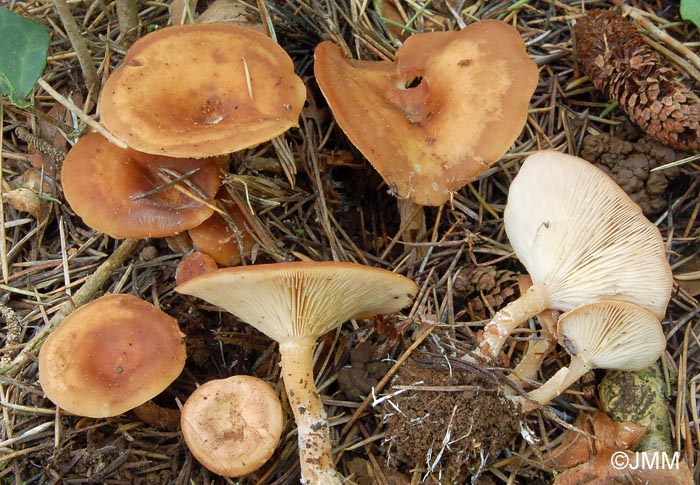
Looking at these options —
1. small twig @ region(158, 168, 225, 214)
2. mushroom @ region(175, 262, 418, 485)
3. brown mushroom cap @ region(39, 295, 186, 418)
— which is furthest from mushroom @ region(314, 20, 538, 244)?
brown mushroom cap @ region(39, 295, 186, 418)

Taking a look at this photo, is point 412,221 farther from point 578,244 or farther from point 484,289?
point 578,244

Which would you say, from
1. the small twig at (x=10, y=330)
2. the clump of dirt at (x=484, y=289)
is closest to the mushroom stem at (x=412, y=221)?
the clump of dirt at (x=484, y=289)

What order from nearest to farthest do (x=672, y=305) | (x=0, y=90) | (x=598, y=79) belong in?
(x=0, y=90) < (x=672, y=305) < (x=598, y=79)

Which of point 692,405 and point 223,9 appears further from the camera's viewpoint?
point 223,9

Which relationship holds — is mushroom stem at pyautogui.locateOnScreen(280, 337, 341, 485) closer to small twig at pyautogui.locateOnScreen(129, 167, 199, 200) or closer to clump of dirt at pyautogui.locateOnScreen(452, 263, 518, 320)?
clump of dirt at pyautogui.locateOnScreen(452, 263, 518, 320)

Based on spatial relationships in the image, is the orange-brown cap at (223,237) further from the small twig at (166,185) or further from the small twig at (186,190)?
the small twig at (166,185)

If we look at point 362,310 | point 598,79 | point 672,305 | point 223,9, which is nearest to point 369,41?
point 223,9

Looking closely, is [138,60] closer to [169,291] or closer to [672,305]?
[169,291]
